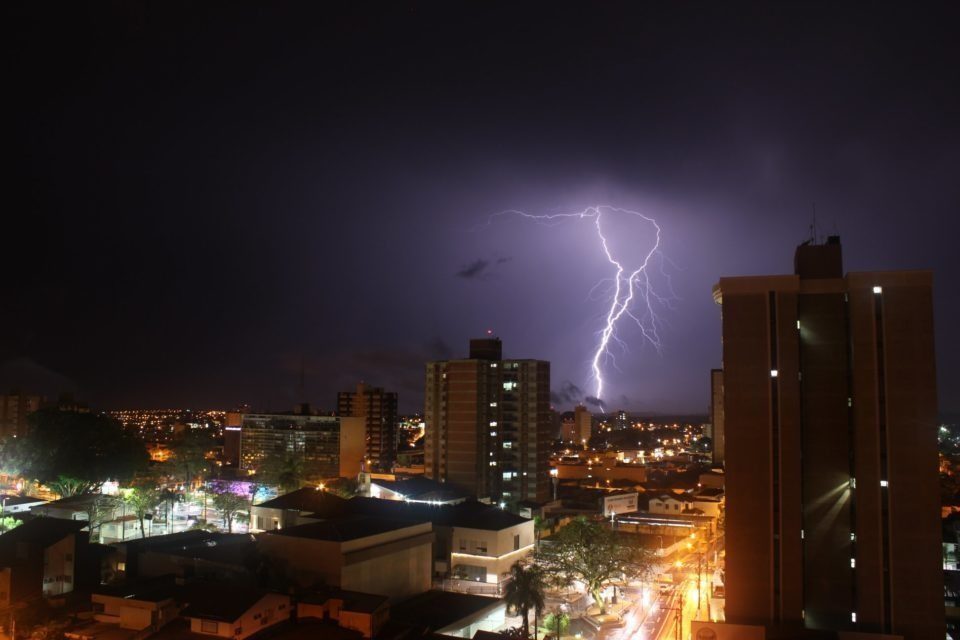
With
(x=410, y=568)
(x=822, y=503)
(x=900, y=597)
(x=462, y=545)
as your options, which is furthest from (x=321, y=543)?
(x=900, y=597)

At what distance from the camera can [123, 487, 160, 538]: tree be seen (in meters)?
38.4

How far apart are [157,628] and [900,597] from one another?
22547 millimetres

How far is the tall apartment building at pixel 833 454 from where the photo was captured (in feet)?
72.6

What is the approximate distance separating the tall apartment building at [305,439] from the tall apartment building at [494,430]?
2154 cm

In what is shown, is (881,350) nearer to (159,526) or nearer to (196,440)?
(159,526)

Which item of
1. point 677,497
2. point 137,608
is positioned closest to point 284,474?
point 137,608

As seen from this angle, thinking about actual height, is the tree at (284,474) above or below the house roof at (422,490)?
above

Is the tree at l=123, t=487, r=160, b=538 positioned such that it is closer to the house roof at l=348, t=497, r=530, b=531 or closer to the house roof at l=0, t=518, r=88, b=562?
the house roof at l=0, t=518, r=88, b=562

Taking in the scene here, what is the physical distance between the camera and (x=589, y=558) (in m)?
28.8

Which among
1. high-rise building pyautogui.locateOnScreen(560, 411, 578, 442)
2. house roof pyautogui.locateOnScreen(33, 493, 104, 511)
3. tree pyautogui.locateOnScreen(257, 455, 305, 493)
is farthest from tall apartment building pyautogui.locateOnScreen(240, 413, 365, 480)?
high-rise building pyautogui.locateOnScreen(560, 411, 578, 442)

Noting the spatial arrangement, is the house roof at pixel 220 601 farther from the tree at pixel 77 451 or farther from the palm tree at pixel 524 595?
the tree at pixel 77 451

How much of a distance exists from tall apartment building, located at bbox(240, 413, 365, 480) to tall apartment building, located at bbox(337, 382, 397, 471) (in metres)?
23.0

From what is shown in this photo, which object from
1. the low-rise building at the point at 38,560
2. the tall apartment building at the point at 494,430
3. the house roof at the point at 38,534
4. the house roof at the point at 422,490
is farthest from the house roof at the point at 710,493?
the house roof at the point at 38,534

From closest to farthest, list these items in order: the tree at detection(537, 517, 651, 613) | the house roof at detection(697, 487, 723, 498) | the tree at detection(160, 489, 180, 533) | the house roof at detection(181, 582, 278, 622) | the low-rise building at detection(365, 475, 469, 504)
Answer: the house roof at detection(181, 582, 278, 622)
the tree at detection(537, 517, 651, 613)
the tree at detection(160, 489, 180, 533)
the low-rise building at detection(365, 475, 469, 504)
the house roof at detection(697, 487, 723, 498)
